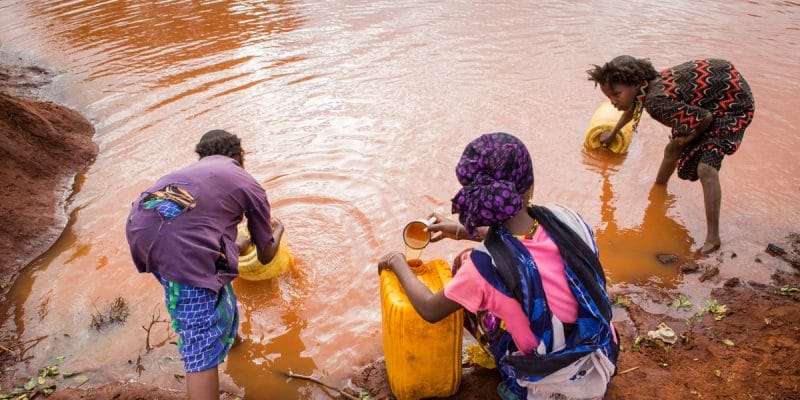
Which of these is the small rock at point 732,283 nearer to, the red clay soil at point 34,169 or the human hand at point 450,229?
the human hand at point 450,229

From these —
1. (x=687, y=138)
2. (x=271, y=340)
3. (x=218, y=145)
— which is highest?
→ (x=218, y=145)

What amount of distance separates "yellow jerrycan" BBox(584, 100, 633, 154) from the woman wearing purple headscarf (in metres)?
2.95

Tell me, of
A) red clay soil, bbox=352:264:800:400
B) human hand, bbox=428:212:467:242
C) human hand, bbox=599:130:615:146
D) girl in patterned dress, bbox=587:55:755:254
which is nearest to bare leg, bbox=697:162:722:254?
girl in patterned dress, bbox=587:55:755:254

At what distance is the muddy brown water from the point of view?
10.3 feet

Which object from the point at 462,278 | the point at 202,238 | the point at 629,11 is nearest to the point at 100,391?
the point at 202,238

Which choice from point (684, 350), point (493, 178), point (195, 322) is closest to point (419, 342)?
point (493, 178)

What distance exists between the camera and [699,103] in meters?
3.22

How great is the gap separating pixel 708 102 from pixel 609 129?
127cm

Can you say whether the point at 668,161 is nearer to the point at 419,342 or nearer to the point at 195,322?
the point at 419,342

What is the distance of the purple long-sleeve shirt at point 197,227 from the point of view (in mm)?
2006

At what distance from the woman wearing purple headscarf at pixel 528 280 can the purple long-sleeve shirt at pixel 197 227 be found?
901 mm

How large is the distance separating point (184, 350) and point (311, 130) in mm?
3367

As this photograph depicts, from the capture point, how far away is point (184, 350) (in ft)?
7.01

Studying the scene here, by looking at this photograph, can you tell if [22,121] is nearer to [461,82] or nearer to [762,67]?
[461,82]
